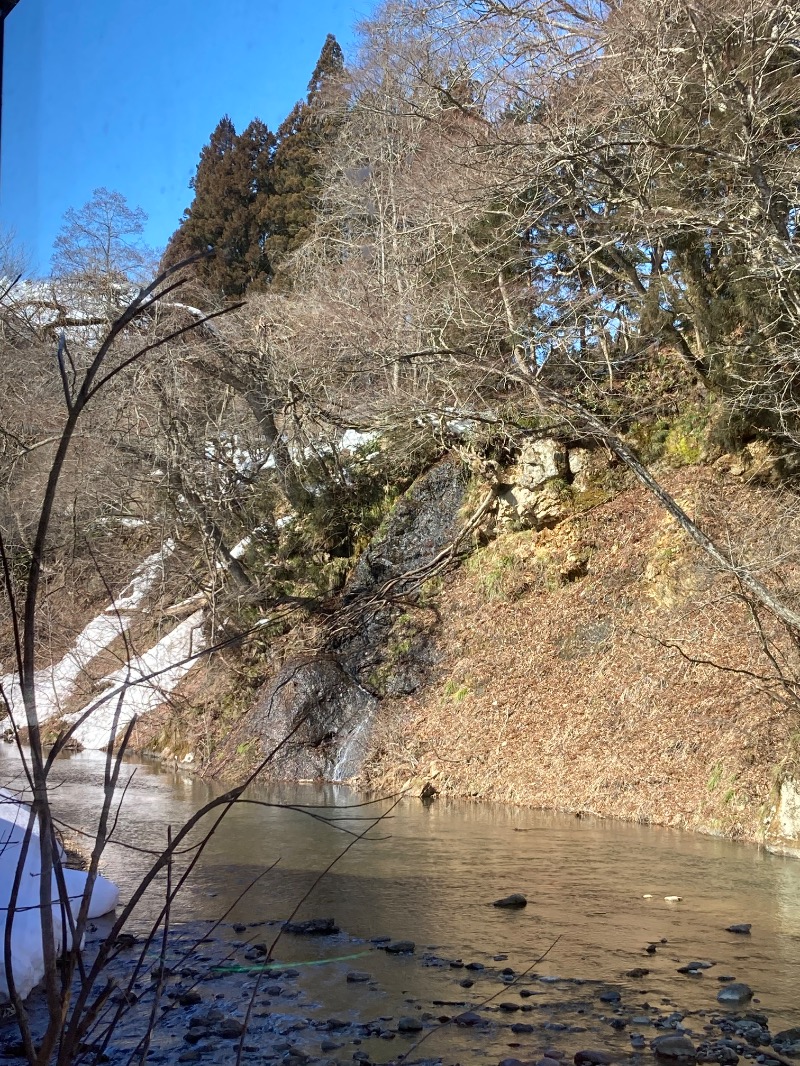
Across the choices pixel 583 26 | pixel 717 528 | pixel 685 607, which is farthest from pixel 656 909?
pixel 583 26

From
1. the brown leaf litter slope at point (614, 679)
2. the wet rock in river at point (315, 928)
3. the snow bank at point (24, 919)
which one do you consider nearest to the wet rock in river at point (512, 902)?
the wet rock in river at point (315, 928)

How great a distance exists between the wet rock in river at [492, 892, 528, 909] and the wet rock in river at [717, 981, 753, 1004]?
206cm

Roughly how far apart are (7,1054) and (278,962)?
6.01 feet

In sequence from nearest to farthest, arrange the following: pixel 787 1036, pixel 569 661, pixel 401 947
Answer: pixel 787 1036
pixel 401 947
pixel 569 661

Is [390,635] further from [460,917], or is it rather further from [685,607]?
[460,917]

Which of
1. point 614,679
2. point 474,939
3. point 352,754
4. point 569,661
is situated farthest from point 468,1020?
point 352,754

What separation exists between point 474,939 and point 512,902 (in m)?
0.87

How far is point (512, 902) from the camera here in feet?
23.4

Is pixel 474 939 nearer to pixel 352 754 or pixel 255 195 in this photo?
pixel 352 754

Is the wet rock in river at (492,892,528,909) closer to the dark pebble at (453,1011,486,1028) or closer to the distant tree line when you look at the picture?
the dark pebble at (453,1011,486,1028)

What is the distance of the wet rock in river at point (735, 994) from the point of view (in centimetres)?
510

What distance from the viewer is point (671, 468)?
15188 mm

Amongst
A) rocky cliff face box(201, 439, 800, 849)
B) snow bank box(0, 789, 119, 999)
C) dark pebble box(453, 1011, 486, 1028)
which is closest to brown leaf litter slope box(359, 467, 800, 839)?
rocky cliff face box(201, 439, 800, 849)

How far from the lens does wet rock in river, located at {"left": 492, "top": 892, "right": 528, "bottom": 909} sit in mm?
7102
